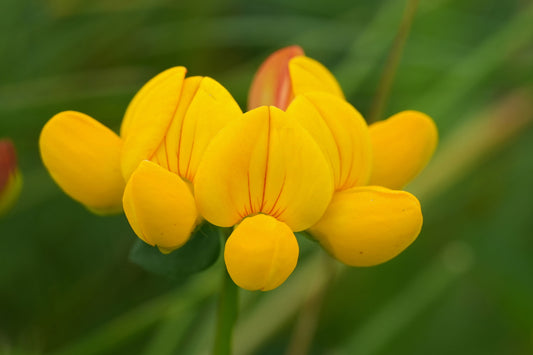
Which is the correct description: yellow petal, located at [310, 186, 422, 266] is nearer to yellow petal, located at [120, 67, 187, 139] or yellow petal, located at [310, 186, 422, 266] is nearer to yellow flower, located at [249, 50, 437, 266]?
yellow flower, located at [249, 50, 437, 266]

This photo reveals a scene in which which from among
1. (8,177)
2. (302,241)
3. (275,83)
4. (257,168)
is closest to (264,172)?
(257,168)

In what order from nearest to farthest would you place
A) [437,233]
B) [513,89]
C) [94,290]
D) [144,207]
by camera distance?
[144,207]
[94,290]
[437,233]
[513,89]

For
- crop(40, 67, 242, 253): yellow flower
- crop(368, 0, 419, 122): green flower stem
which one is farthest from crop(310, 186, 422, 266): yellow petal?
crop(368, 0, 419, 122): green flower stem

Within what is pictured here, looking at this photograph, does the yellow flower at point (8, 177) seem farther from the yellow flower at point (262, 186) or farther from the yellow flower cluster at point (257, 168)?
the yellow flower at point (262, 186)

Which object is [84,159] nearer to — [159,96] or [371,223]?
[159,96]

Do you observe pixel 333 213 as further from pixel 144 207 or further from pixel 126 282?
pixel 126 282

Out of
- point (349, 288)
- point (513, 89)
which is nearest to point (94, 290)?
point (349, 288)

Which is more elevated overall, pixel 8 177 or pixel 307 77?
pixel 307 77

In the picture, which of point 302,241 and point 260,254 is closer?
point 260,254
